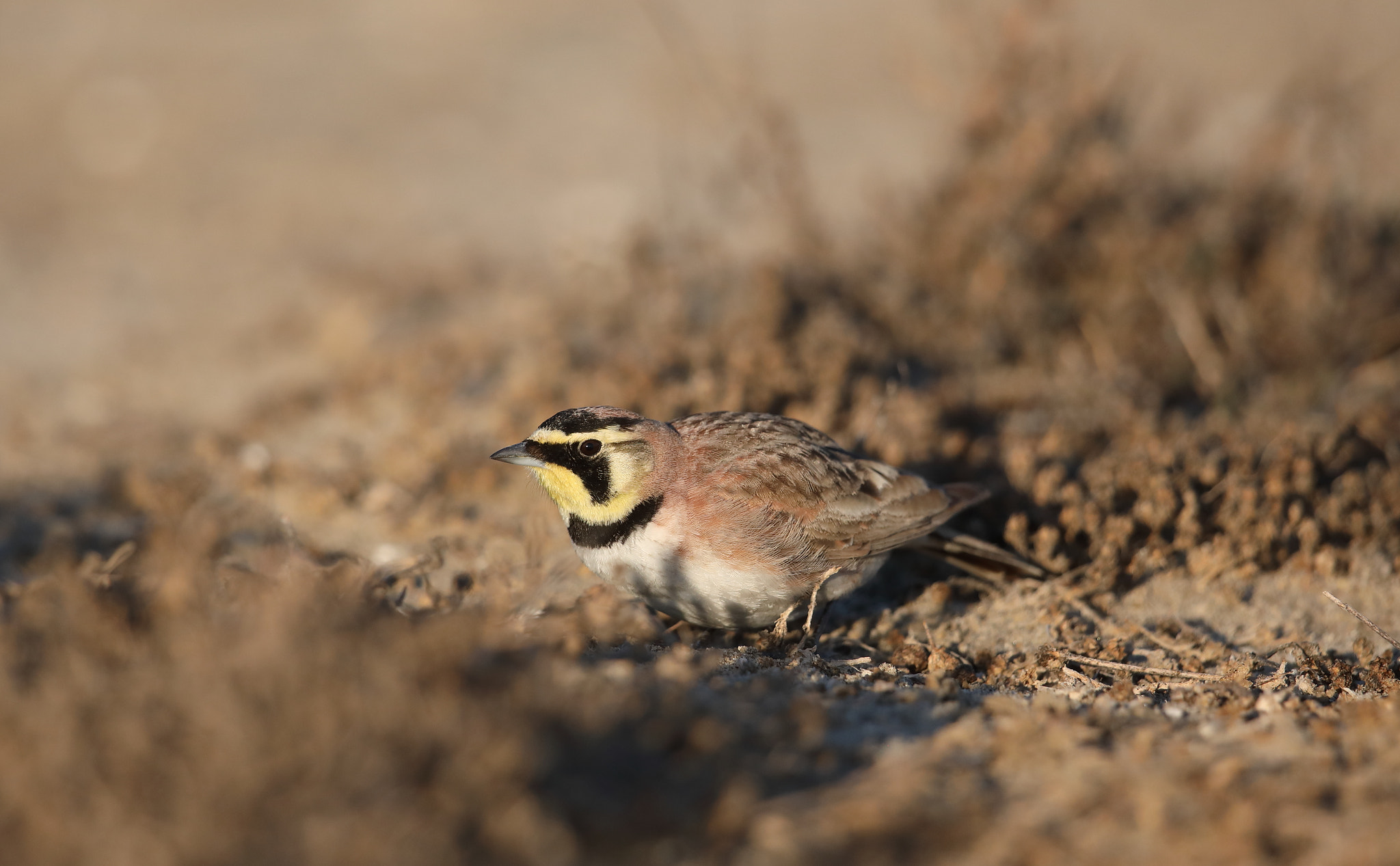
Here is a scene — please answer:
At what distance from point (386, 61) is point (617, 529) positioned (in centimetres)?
1348

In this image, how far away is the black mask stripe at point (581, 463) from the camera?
4.47 meters

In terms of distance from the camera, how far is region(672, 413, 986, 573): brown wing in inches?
178

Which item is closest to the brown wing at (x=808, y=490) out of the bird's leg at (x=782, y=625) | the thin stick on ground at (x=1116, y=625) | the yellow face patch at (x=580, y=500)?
the bird's leg at (x=782, y=625)

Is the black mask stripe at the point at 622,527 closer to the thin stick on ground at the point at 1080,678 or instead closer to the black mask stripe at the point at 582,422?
the black mask stripe at the point at 582,422

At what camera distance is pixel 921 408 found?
6.42m

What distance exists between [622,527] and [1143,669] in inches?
87.3

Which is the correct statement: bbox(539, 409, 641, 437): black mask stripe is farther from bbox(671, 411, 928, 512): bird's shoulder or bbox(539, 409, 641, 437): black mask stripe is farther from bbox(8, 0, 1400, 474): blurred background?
bbox(8, 0, 1400, 474): blurred background

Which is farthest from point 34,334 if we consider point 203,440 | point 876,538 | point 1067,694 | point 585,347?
point 1067,694

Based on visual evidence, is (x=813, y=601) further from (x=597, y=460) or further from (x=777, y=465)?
(x=597, y=460)

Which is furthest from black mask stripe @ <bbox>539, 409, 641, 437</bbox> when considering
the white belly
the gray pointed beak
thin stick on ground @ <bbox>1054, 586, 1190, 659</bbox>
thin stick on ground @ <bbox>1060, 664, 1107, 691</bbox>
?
thin stick on ground @ <bbox>1054, 586, 1190, 659</bbox>

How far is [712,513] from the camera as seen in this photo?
14.4 feet

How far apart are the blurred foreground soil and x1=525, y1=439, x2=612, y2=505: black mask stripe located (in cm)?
37

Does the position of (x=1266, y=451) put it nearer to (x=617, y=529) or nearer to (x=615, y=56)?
(x=617, y=529)

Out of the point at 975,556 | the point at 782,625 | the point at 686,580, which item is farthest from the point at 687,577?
the point at 975,556
